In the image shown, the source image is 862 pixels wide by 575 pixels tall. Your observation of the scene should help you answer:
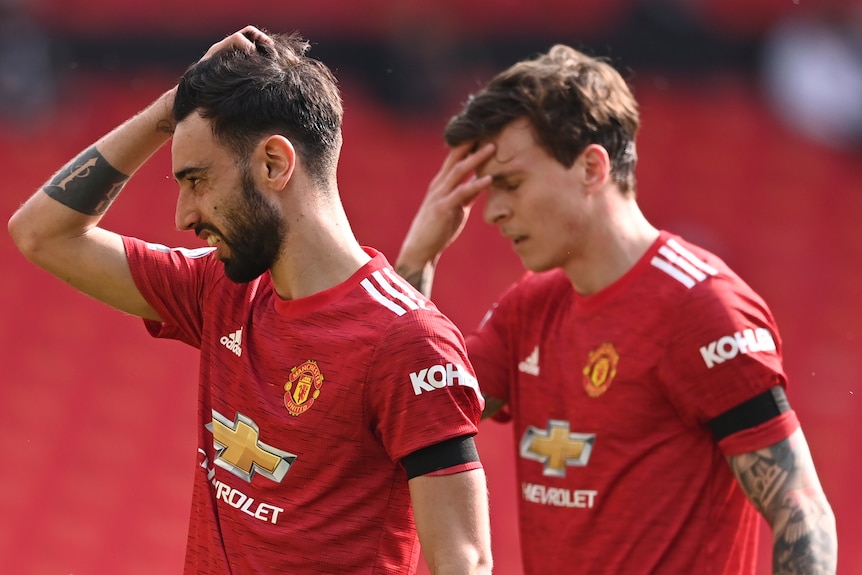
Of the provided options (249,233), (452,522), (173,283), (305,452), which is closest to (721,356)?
(452,522)

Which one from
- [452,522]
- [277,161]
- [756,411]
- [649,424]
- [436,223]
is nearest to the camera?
[452,522]

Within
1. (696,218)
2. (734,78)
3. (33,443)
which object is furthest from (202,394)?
(734,78)

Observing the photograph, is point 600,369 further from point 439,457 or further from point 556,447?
point 439,457

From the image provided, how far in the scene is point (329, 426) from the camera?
2494 millimetres

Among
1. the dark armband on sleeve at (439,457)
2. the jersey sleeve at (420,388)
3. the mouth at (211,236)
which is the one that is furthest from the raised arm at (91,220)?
the dark armband on sleeve at (439,457)

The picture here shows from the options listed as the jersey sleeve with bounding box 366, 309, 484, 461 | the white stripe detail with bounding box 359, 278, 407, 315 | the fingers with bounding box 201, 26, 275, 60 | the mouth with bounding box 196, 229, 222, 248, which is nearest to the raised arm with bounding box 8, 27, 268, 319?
the fingers with bounding box 201, 26, 275, 60

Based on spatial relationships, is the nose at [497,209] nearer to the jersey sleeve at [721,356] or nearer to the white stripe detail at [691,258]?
the white stripe detail at [691,258]

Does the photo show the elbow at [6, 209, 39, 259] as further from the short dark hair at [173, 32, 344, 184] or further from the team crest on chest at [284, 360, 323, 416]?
the team crest on chest at [284, 360, 323, 416]

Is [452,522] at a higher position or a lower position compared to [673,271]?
lower

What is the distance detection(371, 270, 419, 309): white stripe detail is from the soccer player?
0.87m

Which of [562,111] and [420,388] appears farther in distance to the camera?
[562,111]

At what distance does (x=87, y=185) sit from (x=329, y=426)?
0.90 meters

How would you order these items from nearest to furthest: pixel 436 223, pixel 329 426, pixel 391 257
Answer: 1. pixel 329 426
2. pixel 436 223
3. pixel 391 257

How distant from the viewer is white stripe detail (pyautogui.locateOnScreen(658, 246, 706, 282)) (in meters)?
3.18
